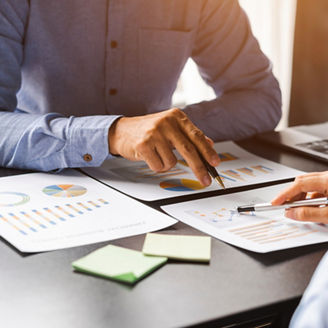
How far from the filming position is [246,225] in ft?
2.59

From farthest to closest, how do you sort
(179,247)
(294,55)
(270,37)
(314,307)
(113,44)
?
1. (294,55)
2. (270,37)
3. (113,44)
4. (179,247)
5. (314,307)

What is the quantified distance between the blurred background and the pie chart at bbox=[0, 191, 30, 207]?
1839 millimetres

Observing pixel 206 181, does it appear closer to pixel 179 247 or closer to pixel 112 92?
pixel 179 247

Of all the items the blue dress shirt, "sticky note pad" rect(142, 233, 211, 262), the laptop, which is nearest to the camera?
the blue dress shirt

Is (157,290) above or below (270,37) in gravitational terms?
below

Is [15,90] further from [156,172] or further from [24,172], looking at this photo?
[156,172]

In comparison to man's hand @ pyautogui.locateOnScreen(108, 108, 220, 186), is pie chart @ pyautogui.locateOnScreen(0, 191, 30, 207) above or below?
below

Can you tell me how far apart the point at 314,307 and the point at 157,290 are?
0.17 m

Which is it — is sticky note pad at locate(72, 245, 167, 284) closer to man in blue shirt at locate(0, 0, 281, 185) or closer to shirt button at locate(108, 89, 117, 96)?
man in blue shirt at locate(0, 0, 281, 185)

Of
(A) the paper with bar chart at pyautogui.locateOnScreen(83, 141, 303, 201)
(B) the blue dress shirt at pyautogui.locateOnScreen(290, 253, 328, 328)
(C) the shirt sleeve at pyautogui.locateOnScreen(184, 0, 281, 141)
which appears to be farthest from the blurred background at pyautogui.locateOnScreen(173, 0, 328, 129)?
(B) the blue dress shirt at pyautogui.locateOnScreen(290, 253, 328, 328)

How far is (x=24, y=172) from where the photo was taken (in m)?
1.03

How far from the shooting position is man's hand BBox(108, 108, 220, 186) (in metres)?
0.95

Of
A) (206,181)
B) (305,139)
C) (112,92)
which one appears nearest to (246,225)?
(206,181)

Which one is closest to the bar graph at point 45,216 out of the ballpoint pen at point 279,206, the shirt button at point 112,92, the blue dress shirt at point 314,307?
the ballpoint pen at point 279,206
